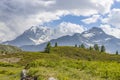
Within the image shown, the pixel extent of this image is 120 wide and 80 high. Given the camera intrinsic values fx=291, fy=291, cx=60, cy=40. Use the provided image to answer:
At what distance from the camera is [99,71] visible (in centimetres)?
2755

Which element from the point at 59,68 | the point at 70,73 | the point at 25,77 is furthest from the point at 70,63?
the point at 25,77

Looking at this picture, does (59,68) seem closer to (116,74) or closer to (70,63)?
(70,63)

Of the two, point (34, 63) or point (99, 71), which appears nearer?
point (99, 71)

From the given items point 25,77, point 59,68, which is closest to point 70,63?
point 59,68

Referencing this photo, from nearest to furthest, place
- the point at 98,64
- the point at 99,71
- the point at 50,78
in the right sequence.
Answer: the point at 50,78, the point at 99,71, the point at 98,64

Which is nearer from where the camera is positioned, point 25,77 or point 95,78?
point 95,78

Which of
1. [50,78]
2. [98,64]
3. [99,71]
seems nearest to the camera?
[50,78]

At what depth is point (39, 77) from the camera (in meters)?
25.3

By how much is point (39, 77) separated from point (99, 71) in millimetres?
5976

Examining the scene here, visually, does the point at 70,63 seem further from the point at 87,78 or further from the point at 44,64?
the point at 87,78

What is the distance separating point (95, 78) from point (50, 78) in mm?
4185

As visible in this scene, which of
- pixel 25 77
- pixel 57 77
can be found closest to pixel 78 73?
pixel 57 77

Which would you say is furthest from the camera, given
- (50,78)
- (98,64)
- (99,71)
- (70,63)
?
(70,63)

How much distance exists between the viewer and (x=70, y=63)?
32.8 meters
